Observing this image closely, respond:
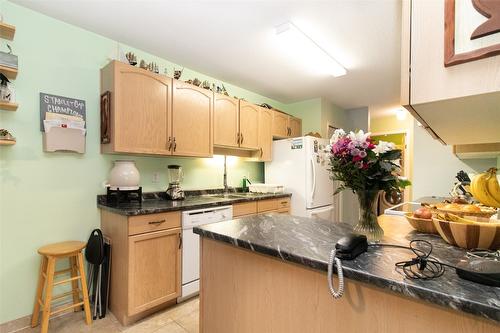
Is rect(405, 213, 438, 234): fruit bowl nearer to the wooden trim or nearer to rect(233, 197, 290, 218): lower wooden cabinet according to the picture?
the wooden trim

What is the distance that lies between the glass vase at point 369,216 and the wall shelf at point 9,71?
236cm

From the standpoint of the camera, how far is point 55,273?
1930 mm

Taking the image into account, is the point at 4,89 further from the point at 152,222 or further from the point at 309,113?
the point at 309,113

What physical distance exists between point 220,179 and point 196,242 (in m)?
1.21

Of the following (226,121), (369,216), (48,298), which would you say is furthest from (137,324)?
(226,121)

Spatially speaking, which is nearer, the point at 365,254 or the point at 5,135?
the point at 365,254

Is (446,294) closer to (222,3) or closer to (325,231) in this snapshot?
(325,231)

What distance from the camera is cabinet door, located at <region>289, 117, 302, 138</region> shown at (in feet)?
13.4

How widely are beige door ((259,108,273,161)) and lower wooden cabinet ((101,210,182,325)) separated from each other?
1.73 meters

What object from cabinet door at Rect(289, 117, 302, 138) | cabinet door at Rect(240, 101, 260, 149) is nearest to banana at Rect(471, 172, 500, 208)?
cabinet door at Rect(240, 101, 260, 149)

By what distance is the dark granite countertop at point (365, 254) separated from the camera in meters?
0.55

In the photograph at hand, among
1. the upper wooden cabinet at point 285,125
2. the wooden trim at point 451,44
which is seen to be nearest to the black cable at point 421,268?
the wooden trim at point 451,44

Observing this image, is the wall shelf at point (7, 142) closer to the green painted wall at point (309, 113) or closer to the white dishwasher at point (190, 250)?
the white dishwasher at point (190, 250)

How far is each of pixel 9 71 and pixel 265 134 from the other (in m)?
2.67
